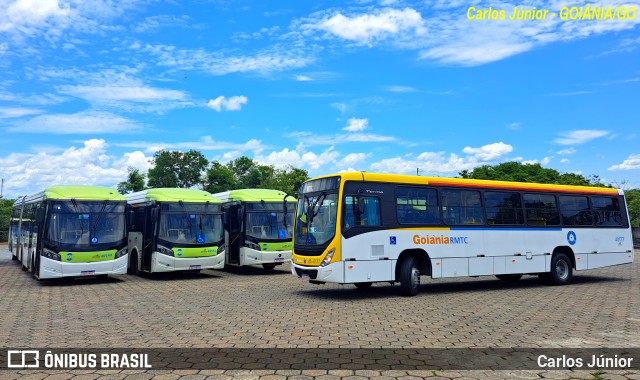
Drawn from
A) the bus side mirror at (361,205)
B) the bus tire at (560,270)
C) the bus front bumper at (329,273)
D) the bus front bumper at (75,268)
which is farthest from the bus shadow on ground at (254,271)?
the bus tire at (560,270)

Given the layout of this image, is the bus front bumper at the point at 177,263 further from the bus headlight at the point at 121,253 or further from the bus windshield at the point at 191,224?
the bus headlight at the point at 121,253

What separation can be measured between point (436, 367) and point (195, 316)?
5646 millimetres

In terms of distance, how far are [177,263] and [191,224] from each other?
154 centimetres

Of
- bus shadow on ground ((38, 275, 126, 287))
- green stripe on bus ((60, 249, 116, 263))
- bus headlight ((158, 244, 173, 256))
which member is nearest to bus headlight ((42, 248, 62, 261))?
green stripe on bus ((60, 249, 116, 263))

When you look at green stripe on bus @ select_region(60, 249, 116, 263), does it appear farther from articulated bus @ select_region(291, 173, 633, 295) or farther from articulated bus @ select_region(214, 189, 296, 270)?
articulated bus @ select_region(291, 173, 633, 295)

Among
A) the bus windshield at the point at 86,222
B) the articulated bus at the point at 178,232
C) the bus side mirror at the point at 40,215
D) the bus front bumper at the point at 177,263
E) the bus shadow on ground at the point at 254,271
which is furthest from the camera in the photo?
the bus shadow on ground at the point at 254,271

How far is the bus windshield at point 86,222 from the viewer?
17.3 m

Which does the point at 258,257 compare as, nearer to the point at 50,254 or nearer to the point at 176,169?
the point at 50,254

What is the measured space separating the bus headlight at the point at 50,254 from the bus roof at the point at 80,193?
5.89 ft

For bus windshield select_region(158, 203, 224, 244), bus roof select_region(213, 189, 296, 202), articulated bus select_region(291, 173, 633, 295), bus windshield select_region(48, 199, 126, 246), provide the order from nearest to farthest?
1. articulated bus select_region(291, 173, 633, 295)
2. bus windshield select_region(48, 199, 126, 246)
3. bus windshield select_region(158, 203, 224, 244)
4. bus roof select_region(213, 189, 296, 202)

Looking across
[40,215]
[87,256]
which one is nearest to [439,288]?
[87,256]

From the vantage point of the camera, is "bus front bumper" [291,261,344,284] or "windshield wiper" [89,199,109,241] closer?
"bus front bumper" [291,261,344,284]

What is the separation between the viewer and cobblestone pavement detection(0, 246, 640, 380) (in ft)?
25.0

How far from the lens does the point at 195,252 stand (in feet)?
62.7
